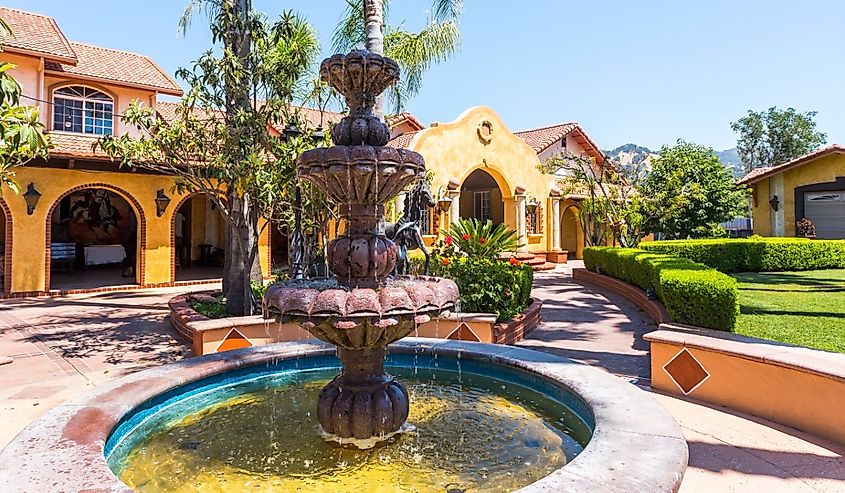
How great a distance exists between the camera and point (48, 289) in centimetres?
1477

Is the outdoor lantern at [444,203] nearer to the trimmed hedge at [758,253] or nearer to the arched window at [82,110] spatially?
the trimmed hedge at [758,253]

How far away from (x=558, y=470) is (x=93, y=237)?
79.3 ft

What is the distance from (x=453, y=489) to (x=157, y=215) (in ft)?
53.6

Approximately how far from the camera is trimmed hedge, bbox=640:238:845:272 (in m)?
18.9

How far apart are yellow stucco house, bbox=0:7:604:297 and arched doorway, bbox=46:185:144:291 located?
47 millimetres

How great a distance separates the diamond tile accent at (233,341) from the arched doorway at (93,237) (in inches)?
541

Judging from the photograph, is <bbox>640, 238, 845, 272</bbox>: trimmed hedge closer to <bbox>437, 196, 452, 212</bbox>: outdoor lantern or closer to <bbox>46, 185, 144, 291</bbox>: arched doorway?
<bbox>437, 196, 452, 212</bbox>: outdoor lantern

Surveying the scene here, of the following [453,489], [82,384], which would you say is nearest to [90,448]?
[453,489]

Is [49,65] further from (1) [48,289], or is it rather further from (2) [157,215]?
(1) [48,289]

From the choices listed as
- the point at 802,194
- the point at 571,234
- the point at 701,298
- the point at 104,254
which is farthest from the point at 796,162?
the point at 104,254

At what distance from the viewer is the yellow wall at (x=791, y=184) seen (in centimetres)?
2491

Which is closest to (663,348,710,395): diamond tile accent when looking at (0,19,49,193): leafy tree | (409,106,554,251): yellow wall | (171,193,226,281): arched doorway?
(0,19,49,193): leafy tree

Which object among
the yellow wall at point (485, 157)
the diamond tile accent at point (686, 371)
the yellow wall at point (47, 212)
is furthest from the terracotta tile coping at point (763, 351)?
the yellow wall at point (47, 212)

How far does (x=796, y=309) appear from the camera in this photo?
35.0ft
